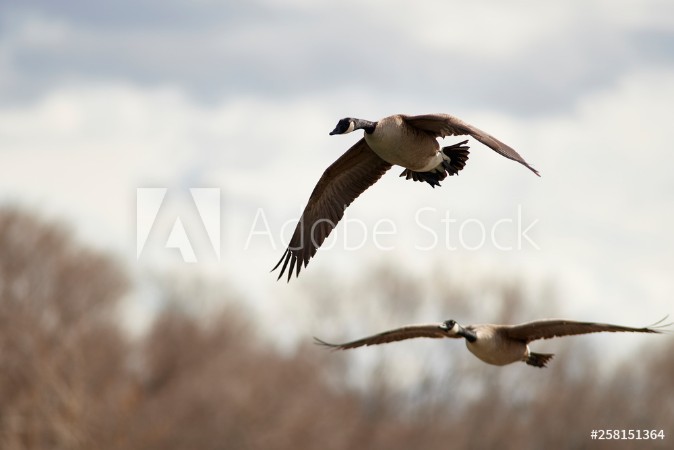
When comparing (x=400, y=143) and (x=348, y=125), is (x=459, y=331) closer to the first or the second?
(x=400, y=143)

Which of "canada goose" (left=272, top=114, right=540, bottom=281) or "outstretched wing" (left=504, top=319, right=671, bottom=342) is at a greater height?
"canada goose" (left=272, top=114, right=540, bottom=281)

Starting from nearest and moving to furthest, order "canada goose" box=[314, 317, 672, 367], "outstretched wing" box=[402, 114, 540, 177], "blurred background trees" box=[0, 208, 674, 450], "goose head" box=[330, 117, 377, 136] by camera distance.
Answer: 1. "outstretched wing" box=[402, 114, 540, 177]
2. "goose head" box=[330, 117, 377, 136]
3. "canada goose" box=[314, 317, 672, 367]
4. "blurred background trees" box=[0, 208, 674, 450]

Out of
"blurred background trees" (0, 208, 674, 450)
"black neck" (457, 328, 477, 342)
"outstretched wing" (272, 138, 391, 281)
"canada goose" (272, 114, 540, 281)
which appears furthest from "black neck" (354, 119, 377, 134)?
"blurred background trees" (0, 208, 674, 450)

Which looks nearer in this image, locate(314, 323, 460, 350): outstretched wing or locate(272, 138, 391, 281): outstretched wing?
locate(314, 323, 460, 350): outstretched wing

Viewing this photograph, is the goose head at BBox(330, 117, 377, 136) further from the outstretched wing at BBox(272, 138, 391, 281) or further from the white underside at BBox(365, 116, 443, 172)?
the outstretched wing at BBox(272, 138, 391, 281)

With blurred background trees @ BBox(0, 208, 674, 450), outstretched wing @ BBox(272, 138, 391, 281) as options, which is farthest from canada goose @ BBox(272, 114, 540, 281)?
blurred background trees @ BBox(0, 208, 674, 450)

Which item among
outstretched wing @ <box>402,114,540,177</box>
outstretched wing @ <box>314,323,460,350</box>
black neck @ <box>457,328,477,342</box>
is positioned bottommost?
black neck @ <box>457,328,477,342</box>

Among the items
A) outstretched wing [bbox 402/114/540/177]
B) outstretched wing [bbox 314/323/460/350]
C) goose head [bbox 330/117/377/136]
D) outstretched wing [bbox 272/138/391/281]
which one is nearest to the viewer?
outstretched wing [bbox 402/114/540/177]

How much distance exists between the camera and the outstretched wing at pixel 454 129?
10102 mm

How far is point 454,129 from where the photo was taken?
11078 mm

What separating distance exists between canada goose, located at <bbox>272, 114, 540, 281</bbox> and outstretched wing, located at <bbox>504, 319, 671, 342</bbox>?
5.59ft

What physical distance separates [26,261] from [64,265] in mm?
1750

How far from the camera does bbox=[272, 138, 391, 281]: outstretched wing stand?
44.8ft

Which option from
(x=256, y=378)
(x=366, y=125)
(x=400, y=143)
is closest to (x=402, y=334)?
(x=400, y=143)
